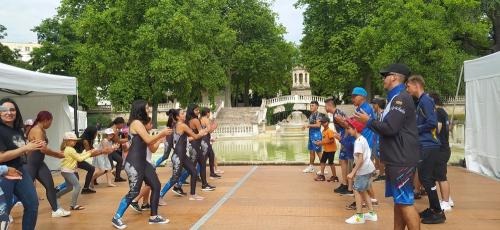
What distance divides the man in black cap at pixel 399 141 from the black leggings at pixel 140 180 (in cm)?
337

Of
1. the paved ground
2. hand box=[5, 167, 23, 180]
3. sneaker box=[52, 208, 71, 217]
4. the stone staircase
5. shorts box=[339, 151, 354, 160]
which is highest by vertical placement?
the stone staircase

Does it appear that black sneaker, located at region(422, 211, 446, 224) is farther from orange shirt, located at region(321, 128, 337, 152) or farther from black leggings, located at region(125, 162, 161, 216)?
orange shirt, located at region(321, 128, 337, 152)

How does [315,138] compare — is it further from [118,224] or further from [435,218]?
[118,224]

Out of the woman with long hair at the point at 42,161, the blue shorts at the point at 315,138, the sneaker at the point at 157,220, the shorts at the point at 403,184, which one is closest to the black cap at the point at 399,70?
the shorts at the point at 403,184

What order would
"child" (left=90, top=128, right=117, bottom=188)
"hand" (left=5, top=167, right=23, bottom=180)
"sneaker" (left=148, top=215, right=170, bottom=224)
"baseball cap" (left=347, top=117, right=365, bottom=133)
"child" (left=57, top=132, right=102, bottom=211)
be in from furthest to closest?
"child" (left=90, top=128, right=117, bottom=188)
"child" (left=57, top=132, right=102, bottom=211)
"sneaker" (left=148, top=215, right=170, bottom=224)
"baseball cap" (left=347, top=117, right=365, bottom=133)
"hand" (left=5, top=167, right=23, bottom=180)

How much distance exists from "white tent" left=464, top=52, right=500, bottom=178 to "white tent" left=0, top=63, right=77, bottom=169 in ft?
32.7

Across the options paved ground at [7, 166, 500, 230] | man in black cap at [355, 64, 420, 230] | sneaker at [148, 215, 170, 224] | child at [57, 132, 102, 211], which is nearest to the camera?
man in black cap at [355, 64, 420, 230]

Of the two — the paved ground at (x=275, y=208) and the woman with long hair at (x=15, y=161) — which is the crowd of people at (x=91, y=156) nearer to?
the woman with long hair at (x=15, y=161)

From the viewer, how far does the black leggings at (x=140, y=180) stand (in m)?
6.95

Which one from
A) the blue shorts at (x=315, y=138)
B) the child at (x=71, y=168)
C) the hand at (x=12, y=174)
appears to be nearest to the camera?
the hand at (x=12, y=174)

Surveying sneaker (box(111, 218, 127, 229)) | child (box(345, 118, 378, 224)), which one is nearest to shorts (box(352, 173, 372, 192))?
child (box(345, 118, 378, 224))

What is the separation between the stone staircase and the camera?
50281 mm

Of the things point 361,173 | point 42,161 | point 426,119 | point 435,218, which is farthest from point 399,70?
point 42,161

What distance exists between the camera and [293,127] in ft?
148
